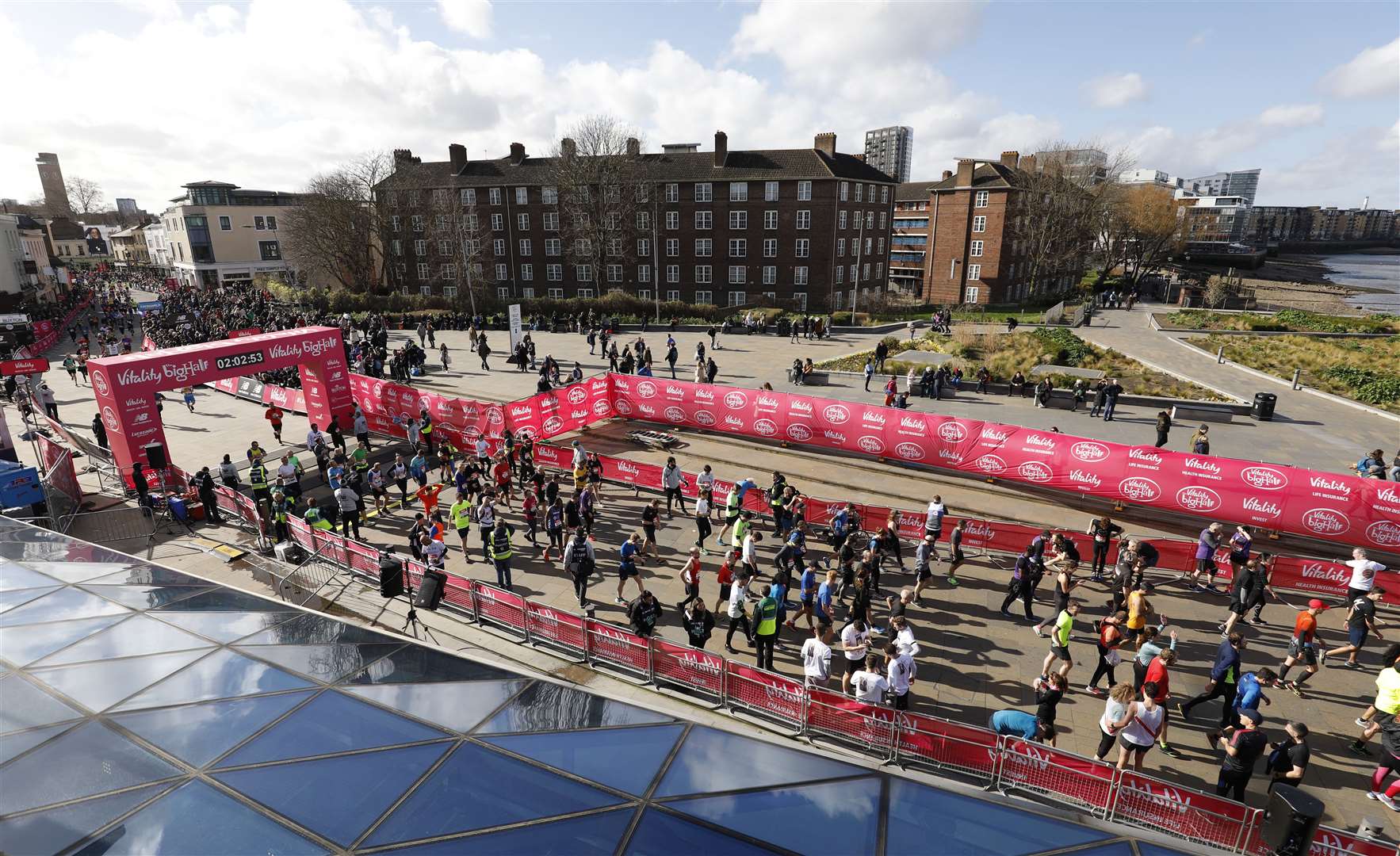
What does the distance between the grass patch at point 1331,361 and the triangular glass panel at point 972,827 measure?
1303 inches

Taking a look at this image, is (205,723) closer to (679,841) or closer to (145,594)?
(679,841)

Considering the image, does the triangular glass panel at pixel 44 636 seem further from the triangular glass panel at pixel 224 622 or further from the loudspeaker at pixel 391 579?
the loudspeaker at pixel 391 579

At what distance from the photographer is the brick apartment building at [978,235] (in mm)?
67812

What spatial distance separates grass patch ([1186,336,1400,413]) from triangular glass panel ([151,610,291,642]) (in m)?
37.3

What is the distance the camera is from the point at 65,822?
430 centimetres

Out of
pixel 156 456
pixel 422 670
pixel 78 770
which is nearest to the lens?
pixel 78 770

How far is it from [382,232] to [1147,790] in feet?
231

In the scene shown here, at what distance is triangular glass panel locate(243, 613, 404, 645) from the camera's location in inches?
285

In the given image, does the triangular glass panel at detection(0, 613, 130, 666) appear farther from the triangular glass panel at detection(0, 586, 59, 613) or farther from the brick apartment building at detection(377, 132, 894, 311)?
the brick apartment building at detection(377, 132, 894, 311)

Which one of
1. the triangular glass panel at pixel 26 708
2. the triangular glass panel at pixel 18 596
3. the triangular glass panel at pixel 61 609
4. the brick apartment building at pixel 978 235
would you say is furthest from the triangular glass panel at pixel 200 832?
the brick apartment building at pixel 978 235

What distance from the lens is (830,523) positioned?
1622cm

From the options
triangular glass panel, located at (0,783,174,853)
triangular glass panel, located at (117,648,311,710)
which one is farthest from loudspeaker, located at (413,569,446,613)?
triangular glass panel, located at (0,783,174,853)

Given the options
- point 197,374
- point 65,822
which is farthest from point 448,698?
point 197,374

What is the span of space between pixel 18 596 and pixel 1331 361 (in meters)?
48.6
